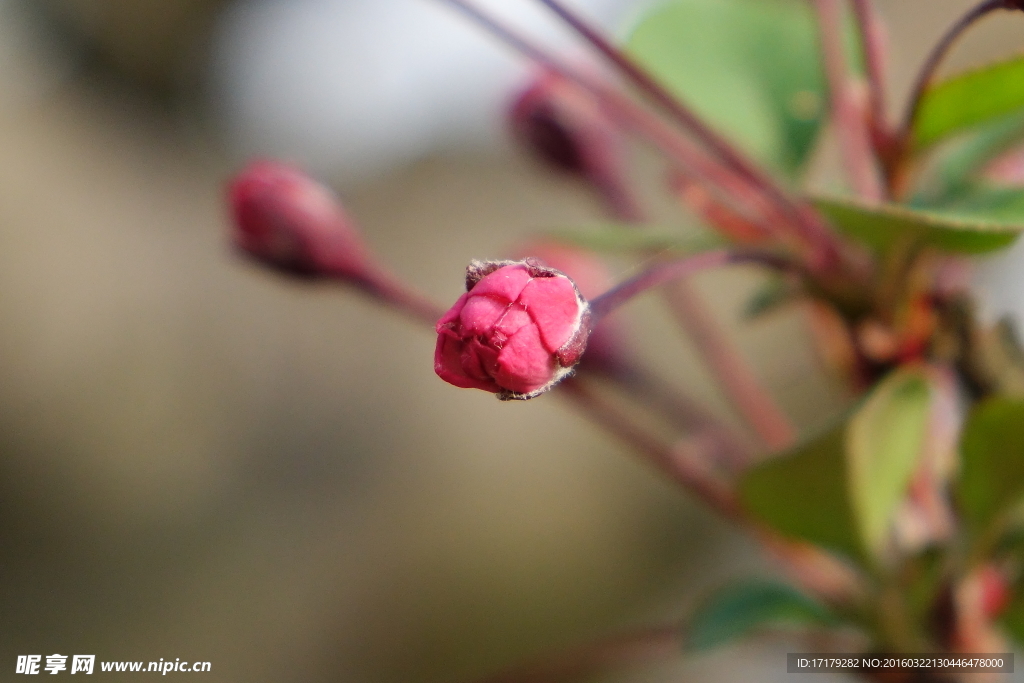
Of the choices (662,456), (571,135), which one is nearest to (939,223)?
(662,456)

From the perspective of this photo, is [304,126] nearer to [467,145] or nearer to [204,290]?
[467,145]

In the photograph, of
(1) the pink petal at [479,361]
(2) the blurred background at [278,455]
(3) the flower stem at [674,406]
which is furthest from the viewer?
(2) the blurred background at [278,455]

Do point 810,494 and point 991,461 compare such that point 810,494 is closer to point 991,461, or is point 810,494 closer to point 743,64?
point 991,461

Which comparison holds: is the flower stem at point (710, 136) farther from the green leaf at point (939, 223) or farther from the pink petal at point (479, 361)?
the pink petal at point (479, 361)

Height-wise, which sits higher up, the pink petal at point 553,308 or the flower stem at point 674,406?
the flower stem at point 674,406

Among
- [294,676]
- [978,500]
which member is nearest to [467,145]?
[294,676]

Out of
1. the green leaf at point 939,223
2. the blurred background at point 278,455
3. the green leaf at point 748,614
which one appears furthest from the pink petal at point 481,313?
the blurred background at point 278,455

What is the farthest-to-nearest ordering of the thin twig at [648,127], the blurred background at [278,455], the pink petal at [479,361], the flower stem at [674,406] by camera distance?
the blurred background at [278,455]
the flower stem at [674,406]
the thin twig at [648,127]
the pink petal at [479,361]
